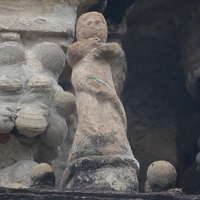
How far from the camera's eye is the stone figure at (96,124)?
26.0ft

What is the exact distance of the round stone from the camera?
7812 millimetres

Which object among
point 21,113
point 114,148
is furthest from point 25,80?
point 114,148

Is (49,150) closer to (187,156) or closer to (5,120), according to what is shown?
(5,120)

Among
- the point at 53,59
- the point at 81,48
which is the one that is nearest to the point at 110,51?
the point at 81,48

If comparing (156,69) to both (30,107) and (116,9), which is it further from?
(30,107)

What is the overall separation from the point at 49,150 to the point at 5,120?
334mm

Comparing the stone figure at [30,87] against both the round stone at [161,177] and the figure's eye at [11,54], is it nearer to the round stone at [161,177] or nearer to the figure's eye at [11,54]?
the figure's eye at [11,54]

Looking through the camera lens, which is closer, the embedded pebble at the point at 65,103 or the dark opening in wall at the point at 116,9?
the embedded pebble at the point at 65,103

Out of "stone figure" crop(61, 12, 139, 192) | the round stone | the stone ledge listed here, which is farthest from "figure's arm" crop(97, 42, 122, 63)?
the stone ledge

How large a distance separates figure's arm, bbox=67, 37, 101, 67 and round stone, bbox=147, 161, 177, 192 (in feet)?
2.16

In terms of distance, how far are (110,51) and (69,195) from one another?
0.87 meters

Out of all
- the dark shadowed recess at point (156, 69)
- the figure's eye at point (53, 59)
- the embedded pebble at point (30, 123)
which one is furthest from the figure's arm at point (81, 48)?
the dark shadowed recess at point (156, 69)

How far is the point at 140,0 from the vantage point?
9.90 m

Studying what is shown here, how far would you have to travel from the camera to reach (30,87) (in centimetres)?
869
